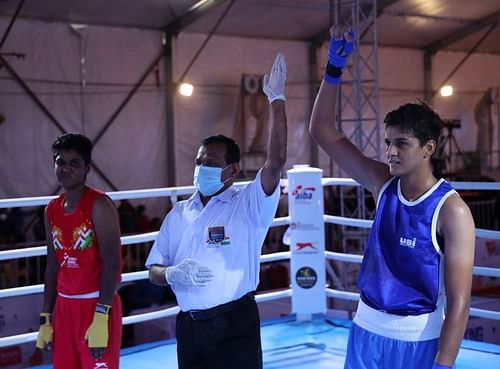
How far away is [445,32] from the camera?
559 inches

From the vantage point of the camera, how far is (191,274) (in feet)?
7.61

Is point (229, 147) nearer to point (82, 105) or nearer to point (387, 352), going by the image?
point (387, 352)

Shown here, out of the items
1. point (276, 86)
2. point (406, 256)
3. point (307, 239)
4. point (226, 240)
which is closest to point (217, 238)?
point (226, 240)

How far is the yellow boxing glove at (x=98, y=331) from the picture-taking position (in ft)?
8.23

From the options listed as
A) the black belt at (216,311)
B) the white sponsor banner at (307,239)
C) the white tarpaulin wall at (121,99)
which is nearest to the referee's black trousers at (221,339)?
the black belt at (216,311)

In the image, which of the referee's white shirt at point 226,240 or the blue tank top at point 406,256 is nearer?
the blue tank top at point 406,256

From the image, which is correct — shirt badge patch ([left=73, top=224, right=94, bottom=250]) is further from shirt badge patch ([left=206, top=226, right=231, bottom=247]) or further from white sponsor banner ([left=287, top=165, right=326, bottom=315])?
white sponsor banner ([left=287, top=165, right=326, bottom=315])

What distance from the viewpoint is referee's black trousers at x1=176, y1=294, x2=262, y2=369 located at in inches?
92.3

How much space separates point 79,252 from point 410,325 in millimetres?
1400

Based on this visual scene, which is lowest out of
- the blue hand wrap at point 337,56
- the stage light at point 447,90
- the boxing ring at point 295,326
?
the boxing ring at point 295,326

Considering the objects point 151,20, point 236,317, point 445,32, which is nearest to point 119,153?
point 151,20

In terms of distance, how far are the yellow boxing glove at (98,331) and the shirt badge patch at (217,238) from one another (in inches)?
21.6

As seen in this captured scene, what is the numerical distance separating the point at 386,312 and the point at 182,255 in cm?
86

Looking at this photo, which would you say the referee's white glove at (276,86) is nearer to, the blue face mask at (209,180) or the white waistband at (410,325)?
the blue face mask at (209,180)
